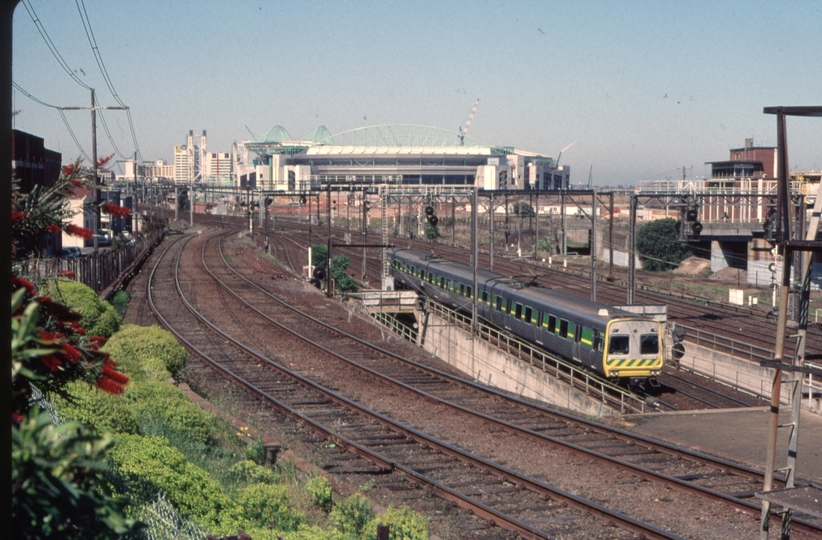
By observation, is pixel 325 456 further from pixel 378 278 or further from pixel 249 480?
pixel 378 278

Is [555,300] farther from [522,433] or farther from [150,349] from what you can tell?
[150,349]

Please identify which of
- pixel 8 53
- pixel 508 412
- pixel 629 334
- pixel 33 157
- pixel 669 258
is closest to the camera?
pixel 8 53

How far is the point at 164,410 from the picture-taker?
28.5 ft

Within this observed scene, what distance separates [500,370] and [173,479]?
15.3 meters

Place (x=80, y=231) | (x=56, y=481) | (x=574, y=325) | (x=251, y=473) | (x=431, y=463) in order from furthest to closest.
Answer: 1. (x=574, y=325)
2. (x=431, y=463)
3. (x=251, y=473)
4. (x=80, y=231)
5. (x=56, y=481)

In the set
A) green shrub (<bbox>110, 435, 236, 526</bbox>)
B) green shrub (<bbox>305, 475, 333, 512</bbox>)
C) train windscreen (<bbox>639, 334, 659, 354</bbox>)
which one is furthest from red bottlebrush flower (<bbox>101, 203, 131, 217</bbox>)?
train windscreen (<bbox>639, 334, 659, 354</bbox>)

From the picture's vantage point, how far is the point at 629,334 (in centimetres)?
1734

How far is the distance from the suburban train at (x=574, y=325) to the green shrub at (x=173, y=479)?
12665 millimetres

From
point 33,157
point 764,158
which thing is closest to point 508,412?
point 33,157

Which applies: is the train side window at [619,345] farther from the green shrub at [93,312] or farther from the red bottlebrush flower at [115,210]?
the red bottlebrush flower at [115,210]

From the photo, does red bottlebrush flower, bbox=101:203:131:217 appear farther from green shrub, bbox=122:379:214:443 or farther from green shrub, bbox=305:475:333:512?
green shrub, bbox=305:475:333:512

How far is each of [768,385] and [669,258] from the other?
32011mm

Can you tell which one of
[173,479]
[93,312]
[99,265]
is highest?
[99,265]

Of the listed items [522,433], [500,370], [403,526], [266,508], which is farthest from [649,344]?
[266,508]
